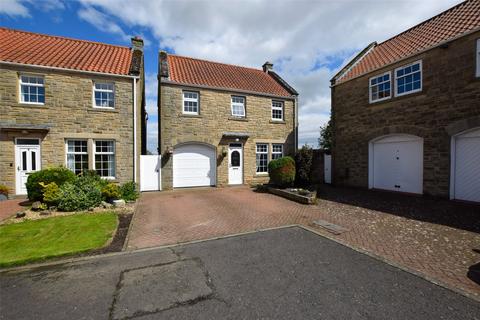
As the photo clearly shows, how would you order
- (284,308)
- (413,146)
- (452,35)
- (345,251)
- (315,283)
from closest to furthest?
(284,308)
(315,283)
(345,251)
(452,35)
(413,146)

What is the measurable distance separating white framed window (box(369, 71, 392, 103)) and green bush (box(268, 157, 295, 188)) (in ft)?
19.2

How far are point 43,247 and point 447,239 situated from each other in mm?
9935

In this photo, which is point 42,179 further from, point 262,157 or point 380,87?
point 380,87

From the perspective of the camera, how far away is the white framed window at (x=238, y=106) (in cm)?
1645

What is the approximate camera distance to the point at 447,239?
19.8 feet

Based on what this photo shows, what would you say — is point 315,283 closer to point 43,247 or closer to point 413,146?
point 43,247

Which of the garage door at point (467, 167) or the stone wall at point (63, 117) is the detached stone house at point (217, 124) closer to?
the stone wall at point (63, 117)

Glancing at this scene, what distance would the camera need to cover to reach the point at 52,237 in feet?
20.8

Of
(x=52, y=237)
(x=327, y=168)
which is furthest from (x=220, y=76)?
(x=52, y=237)

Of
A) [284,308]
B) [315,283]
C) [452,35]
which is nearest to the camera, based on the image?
[284,308]

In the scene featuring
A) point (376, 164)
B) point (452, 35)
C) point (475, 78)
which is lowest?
point (376, 164)

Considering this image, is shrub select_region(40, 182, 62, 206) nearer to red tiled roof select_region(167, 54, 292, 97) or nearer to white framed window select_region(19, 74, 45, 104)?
white framed window select_region(19, 74, 45, 104)

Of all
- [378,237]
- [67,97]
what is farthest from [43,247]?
[67,97]

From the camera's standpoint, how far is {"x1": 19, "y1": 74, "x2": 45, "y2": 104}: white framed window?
38.3 feet
